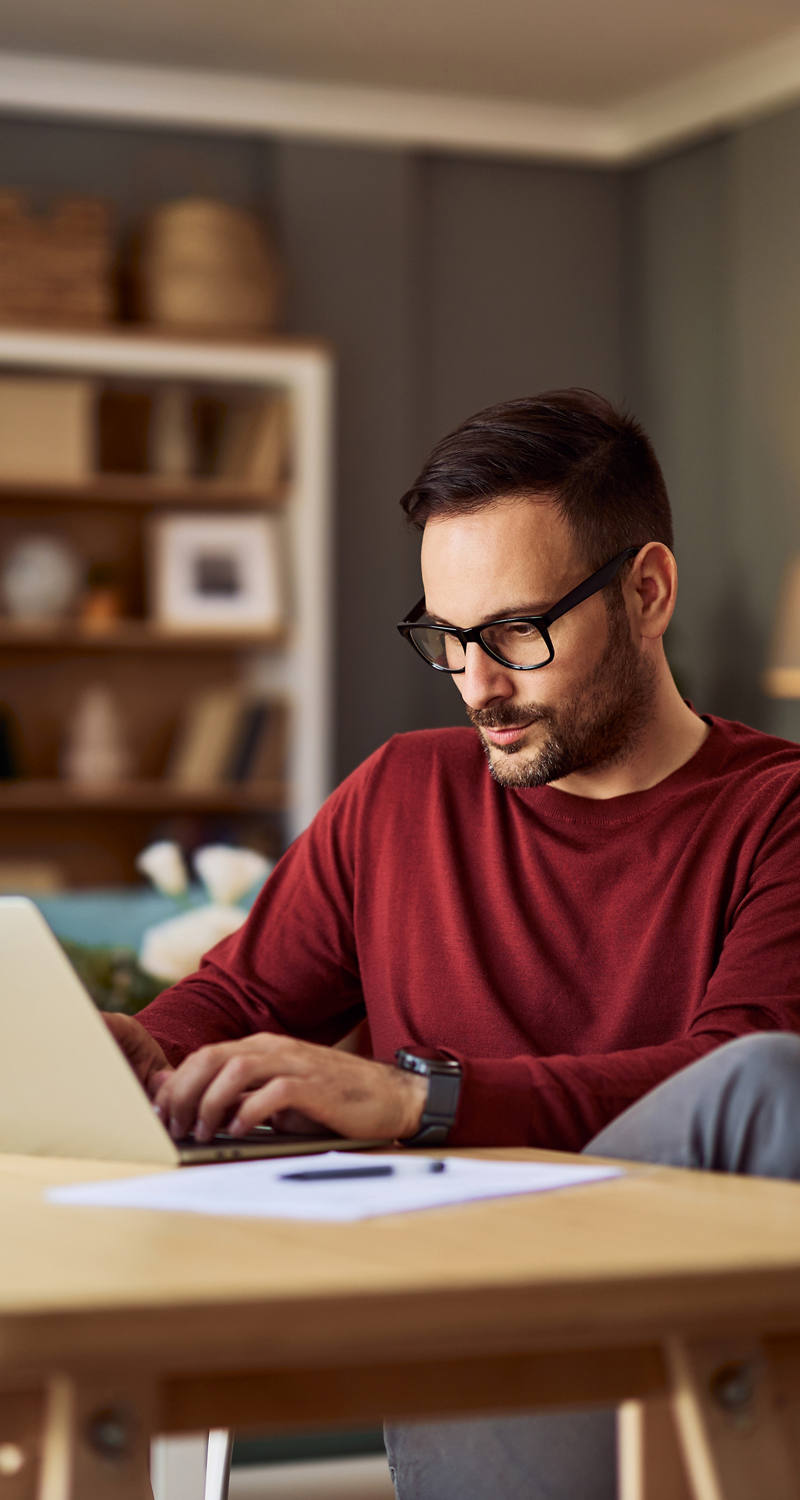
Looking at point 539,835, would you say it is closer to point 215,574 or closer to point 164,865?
point 164,865

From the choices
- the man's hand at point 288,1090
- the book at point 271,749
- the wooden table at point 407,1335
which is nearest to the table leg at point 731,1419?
the wooden table at point 407,1335

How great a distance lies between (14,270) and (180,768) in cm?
145

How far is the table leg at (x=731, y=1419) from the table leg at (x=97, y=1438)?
0.65ft

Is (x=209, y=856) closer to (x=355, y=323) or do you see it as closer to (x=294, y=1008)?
(x=294, y=1008)

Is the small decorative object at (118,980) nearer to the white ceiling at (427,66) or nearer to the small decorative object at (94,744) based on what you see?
the small decorative object at (94,744)

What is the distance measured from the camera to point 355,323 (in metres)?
5.44

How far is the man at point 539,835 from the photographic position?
142 cm

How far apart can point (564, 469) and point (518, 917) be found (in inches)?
15.1

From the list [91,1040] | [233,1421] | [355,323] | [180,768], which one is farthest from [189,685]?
[233,1421]

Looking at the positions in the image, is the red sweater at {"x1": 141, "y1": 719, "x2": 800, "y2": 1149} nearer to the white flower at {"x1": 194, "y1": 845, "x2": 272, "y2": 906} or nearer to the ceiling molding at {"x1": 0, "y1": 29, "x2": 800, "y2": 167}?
the white flower at {"x1": 194, "y1": 845, "x2": 272, "y2": 906}

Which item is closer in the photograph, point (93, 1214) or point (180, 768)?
point (93, 1214)

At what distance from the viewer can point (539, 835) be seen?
5.06 feet

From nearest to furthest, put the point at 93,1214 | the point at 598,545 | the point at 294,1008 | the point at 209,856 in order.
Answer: the point at 93,1214
the point at 598,545
the point at 294,1008
the point at 209,856

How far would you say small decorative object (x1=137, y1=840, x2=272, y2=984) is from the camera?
2061mm
